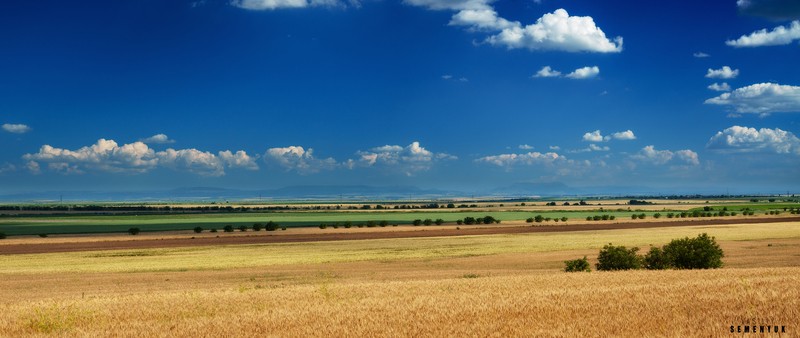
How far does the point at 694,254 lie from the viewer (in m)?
36.8

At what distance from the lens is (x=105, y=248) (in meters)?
77.3

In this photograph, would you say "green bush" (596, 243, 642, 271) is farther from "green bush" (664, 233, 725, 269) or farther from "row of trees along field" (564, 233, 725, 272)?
"green bush" (664, 233, 725, 269)

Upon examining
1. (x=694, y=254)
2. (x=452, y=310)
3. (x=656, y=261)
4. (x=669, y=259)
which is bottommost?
(x=656, y=261)

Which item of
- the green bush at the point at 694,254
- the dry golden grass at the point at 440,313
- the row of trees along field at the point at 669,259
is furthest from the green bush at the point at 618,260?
the dry golden grass at the point at 440,313

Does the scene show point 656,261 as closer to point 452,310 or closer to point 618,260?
point 618,260

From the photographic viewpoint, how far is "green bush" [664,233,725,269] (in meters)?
36.5

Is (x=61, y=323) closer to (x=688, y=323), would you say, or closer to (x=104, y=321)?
(x=104, y=321)

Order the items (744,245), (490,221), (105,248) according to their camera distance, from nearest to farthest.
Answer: (744,245), (105,248), (490,221)

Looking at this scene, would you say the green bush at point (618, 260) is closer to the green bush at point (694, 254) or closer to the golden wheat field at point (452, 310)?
the green bush at point (694, 254)

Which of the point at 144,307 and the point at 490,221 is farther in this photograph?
the point at 490,221

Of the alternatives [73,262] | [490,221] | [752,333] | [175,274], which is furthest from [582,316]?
[490,221]

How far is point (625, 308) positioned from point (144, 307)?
11.8 m

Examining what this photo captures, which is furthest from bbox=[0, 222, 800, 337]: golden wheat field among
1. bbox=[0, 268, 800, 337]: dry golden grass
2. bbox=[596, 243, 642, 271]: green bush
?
bbox=[596, 243, 642, 271]: green bush

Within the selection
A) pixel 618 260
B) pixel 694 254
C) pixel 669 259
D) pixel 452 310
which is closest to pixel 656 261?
pixel 669 259
